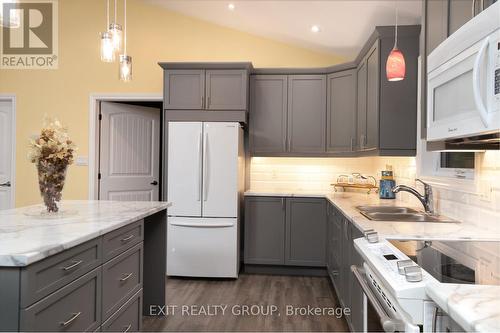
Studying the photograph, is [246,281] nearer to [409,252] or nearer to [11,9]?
[409,252]

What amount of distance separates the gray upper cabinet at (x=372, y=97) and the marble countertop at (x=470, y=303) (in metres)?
2.19

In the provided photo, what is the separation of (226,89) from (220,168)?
0.88m

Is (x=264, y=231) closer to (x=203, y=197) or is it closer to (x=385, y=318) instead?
(x=203, y=197)

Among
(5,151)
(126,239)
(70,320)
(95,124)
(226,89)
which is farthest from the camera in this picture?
(5,151)

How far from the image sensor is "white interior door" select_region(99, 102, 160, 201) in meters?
4.79

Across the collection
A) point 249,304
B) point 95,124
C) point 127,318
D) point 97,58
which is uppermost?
point 97,58

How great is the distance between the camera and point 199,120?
4004 mm

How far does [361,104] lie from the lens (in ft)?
12.2

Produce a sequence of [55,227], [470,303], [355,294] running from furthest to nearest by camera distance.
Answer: [355,294]
[55,227]
[470,303]

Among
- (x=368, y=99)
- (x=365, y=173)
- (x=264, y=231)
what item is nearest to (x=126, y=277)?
(x=264, y=231)

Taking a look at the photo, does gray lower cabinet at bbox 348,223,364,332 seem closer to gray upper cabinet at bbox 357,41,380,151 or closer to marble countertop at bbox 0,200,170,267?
gray upper cabinet at bbox 357,41,380,151

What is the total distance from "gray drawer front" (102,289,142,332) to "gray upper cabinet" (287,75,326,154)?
2586 mm

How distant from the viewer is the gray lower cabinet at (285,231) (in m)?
4.16

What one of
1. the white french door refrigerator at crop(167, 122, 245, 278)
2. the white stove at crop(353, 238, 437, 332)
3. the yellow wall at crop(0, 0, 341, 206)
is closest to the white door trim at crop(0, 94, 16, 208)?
the yellow wall at crop(0, 0, 341, 206)
